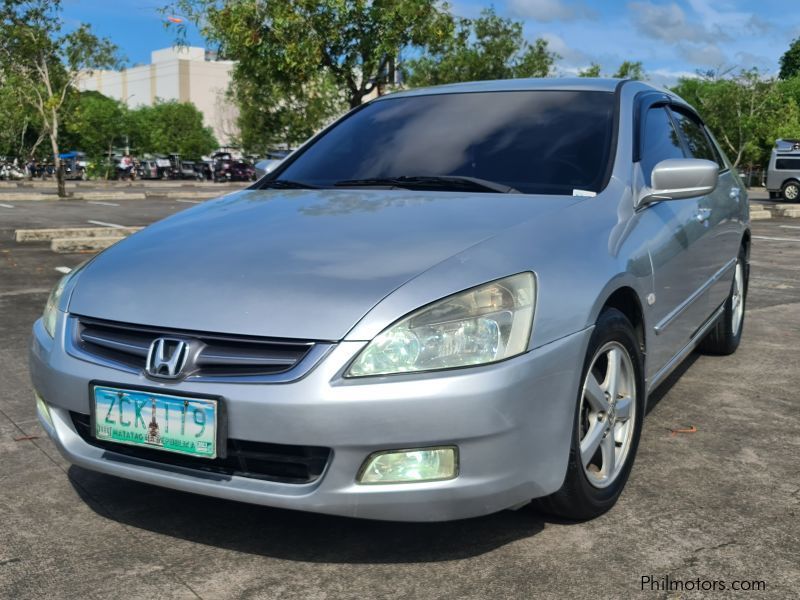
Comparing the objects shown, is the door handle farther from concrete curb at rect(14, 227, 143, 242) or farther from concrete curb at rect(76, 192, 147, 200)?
concrete curb at rect(76, 192, 147, 200)

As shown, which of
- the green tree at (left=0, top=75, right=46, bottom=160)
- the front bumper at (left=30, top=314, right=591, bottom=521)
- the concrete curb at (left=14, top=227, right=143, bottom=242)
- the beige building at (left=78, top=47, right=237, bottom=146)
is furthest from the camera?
the beige building at (left=78, top=47, right=237, bottom=146)

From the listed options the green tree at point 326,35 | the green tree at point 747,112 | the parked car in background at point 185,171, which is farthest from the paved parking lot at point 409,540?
the parked car in background at point 185,171

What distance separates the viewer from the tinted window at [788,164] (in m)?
27.2

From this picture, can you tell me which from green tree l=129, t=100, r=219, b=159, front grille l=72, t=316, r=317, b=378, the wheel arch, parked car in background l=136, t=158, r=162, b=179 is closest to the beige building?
green tree l=129, t=100, r=219, b=159

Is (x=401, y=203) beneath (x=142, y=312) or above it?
above

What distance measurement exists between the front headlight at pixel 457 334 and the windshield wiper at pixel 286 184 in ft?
4.45

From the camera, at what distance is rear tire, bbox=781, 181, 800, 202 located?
2733 centimetres

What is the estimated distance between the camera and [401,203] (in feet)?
10.1

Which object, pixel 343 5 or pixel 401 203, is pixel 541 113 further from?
pixel 343 5

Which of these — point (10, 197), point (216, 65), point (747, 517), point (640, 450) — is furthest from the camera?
point (216, 65)

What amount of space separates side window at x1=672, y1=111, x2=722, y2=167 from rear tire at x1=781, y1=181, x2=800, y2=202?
80.8 feet

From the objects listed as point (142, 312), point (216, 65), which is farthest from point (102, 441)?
point (216, 65)

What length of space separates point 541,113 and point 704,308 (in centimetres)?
132

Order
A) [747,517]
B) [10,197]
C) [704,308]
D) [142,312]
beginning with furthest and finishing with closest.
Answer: [10,197] → [704,308] → [747,517] → [142,312]
